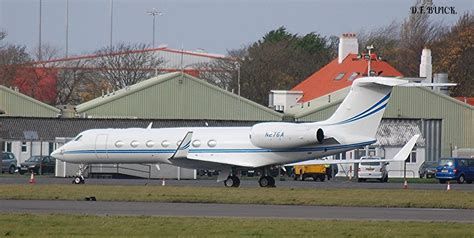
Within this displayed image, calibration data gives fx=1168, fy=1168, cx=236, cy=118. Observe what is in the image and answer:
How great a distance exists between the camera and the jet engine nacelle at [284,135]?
48.0 meters

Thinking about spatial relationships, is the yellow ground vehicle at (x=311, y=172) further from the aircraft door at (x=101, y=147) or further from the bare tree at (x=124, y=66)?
the bare tree at (x=124, y=66)

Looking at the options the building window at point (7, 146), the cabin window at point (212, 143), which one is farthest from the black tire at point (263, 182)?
the building window at point (7, 146)

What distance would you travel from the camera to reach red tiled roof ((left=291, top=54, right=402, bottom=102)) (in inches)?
3839

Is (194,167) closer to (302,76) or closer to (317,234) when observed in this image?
(317,234)

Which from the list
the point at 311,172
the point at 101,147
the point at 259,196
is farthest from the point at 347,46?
the point at 259,196

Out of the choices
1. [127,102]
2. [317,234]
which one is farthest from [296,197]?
[127,102]

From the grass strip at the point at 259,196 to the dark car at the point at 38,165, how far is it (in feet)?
93.9

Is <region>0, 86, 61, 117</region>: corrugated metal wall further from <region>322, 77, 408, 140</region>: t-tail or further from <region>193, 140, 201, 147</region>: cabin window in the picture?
<region>322, 77, 408, 140</region>: t-tail

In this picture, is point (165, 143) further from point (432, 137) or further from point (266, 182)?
point (432, 137)

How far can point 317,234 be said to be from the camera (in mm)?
23953

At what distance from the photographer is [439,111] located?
84375 mm

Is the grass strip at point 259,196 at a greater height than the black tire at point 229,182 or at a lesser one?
lesser

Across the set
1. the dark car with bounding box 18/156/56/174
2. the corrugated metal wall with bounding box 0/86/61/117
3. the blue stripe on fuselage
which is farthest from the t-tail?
the corrugated metal wall with bounding box 0/86/61/117

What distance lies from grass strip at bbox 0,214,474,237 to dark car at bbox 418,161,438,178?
1803 inches
